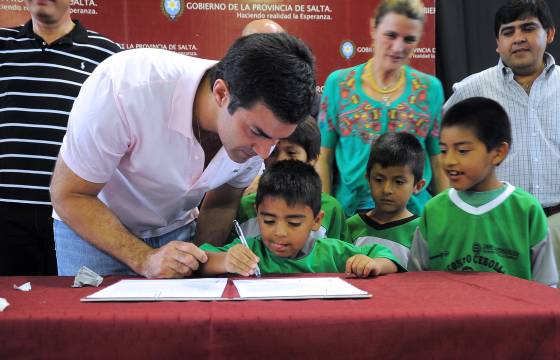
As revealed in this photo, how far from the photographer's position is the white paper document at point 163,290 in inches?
39.3

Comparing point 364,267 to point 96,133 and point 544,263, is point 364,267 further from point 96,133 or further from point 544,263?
point 96,133

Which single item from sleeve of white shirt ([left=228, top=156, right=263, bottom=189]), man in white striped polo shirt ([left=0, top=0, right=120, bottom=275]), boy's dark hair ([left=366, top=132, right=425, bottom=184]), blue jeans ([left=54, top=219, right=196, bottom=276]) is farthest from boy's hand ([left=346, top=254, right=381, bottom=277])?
man in white striped polo shirt ([left=0, top=0, right=120, bottom=275])

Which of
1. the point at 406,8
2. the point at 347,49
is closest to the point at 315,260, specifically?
the point at 406,8

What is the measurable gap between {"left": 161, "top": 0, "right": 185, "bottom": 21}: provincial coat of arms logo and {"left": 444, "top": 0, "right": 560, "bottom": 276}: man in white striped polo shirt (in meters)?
2.20

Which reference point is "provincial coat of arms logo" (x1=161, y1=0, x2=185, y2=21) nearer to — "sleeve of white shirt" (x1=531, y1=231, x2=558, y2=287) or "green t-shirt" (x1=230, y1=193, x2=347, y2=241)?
"green t-shirt" (x1=230, y1=193, x2=347, y2=241)

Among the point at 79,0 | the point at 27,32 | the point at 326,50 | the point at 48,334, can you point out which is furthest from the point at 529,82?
the point at 79,0

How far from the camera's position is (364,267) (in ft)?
4.39

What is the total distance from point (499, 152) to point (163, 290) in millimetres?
1142

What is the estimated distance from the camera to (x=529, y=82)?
2588mm

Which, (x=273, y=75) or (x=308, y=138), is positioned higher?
(x=273, y=75)

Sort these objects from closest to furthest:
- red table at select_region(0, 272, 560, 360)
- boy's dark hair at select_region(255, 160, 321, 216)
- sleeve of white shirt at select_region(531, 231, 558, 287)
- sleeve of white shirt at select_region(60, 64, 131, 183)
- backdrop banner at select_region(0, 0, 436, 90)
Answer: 1. red table at select_region(0, 272, 560, 360)
2. sleeve of white shirt at select_region(60, 64, 131, 183)
3. sleeve of white shirt at select_region(531, 231, 558, 287)
4. boy's dark hair at select_region(255, 160, 321, 216)
5. backdrop banner at select_region(0, 0, 436, 90)

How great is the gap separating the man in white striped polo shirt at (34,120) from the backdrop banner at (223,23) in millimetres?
1729

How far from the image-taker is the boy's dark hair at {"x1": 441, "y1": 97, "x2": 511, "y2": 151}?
5.70 feet

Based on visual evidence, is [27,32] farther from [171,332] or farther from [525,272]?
[525,272]
